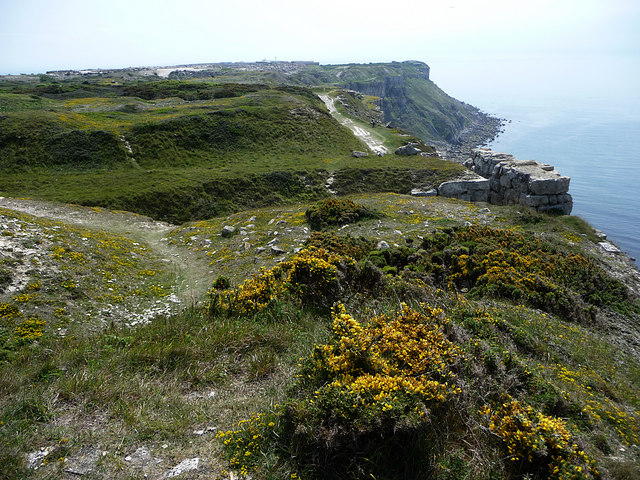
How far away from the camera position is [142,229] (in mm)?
27719

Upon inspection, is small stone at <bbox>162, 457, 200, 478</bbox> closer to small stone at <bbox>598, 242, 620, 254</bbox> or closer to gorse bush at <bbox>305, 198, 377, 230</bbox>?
gorse bush at <bbox>305, 198, 377, 230</bbox>

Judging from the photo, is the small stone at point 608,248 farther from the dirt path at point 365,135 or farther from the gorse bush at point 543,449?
the dirt path at point 365,135

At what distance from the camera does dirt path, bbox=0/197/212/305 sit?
17780 mm

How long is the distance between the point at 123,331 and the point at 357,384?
7288mm

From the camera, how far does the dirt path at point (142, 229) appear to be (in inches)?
700

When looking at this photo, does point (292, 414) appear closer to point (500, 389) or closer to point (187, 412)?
point (187, 412)

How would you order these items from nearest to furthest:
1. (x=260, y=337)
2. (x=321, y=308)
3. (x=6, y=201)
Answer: (x=260, y=337)
(x=321, y=308)
(x=6, y=201)

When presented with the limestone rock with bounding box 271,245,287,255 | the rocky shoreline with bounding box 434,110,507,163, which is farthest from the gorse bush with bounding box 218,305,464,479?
the rocky shoreline with bounding box 434,110,507,163

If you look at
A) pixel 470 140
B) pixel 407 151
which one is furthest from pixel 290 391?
pixel 470 140

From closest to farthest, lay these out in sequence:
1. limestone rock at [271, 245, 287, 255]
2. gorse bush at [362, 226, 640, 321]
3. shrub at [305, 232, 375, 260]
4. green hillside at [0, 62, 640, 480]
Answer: green hillside at [0, 62, 640, 480], gorse bush at [362, 226, 640, 321], shrub at [305, 232, 375, 260], limestone rock at [271, 245, 287, 255]

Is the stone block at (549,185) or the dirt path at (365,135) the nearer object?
the stone block at (549,185)

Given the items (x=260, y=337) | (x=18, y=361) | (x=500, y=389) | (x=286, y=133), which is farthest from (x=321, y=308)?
(x=286, y=133)

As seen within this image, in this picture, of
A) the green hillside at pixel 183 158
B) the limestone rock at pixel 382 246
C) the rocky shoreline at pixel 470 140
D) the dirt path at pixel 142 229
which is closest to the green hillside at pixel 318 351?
the dirt path at pixel 142 229

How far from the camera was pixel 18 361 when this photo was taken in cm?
747
